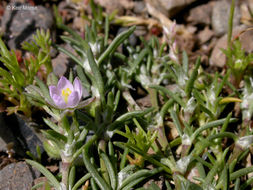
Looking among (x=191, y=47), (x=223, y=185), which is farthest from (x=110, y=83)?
(x=191, y=47)

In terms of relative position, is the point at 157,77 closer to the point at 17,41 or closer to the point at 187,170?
the point at 187,170

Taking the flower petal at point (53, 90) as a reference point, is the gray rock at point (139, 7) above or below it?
above

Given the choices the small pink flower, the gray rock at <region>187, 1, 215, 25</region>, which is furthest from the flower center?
the gray rock at <region>187, 1, 215, 25</region>

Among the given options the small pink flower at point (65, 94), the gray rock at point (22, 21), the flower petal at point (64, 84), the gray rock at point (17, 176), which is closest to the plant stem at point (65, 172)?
the gray rock at point (17, 176)

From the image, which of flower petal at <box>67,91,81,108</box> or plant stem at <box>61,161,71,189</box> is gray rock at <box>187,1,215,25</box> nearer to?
Result: flower petal at <box>67,91,81,108</box>

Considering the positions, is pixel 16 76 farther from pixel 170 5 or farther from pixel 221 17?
pixel 221 17

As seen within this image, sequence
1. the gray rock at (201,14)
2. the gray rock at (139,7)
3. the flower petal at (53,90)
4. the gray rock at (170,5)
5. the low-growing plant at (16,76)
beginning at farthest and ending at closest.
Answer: the gray rock at (139,7), the gray rock at (201,14), the gray rock at (170,5), the low-growing plant at (16,76), the flower petal at (53,90)

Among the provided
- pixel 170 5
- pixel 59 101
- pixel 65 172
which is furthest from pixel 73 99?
pixel 170 5

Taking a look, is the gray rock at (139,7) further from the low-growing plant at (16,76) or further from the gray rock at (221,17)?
the low-growing plant at (16,76)
